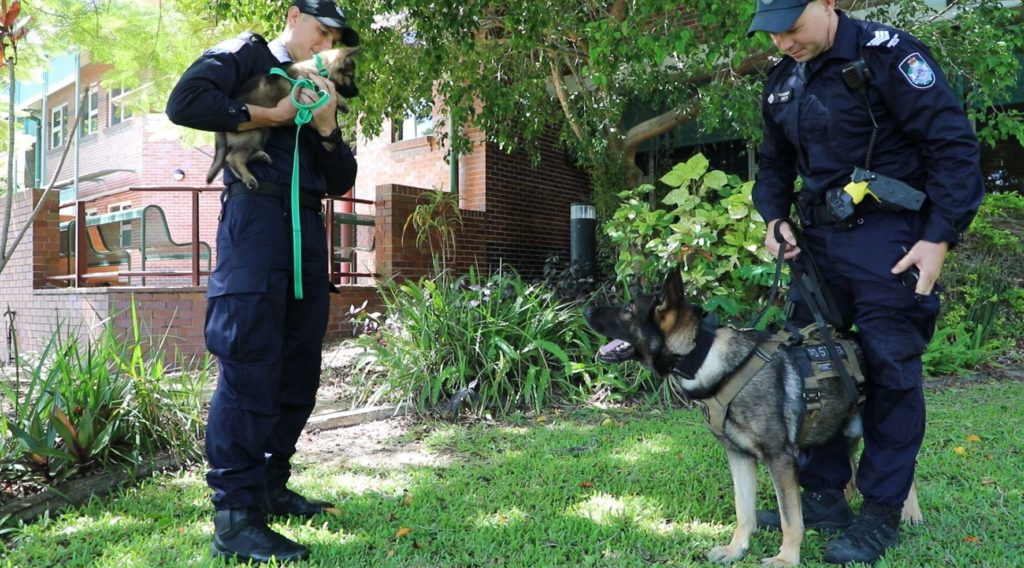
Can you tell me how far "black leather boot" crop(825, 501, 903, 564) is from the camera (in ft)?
7.79

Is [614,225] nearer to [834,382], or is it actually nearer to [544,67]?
[544,67]

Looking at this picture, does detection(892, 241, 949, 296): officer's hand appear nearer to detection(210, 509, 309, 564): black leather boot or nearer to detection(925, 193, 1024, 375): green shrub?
detection(210, 509, 309, 564): black leather boot

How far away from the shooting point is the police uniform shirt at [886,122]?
7.31 feet

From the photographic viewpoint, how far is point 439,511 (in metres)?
3.04

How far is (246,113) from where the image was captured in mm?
2461

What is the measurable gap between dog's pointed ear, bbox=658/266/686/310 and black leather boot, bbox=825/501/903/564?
980mm

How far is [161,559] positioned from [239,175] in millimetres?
1428

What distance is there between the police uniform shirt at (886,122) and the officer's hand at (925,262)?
1.2 inches

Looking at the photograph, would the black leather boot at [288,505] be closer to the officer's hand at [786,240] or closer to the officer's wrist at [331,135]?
the officer's wrist at [331,135]

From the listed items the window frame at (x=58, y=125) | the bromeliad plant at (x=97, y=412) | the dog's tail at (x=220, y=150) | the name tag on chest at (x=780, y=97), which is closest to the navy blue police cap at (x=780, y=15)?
the name tag on chest at (x=780, y=97)

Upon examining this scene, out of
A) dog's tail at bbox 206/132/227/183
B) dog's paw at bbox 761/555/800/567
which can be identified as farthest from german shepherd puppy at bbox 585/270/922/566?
dog's tail at bbox 206/132/227/183

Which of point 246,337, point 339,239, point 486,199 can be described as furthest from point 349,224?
point 246,337

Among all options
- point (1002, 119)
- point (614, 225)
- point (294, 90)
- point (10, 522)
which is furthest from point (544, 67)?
point (10, 522)

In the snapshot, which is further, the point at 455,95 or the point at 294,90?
the point at 455,95
